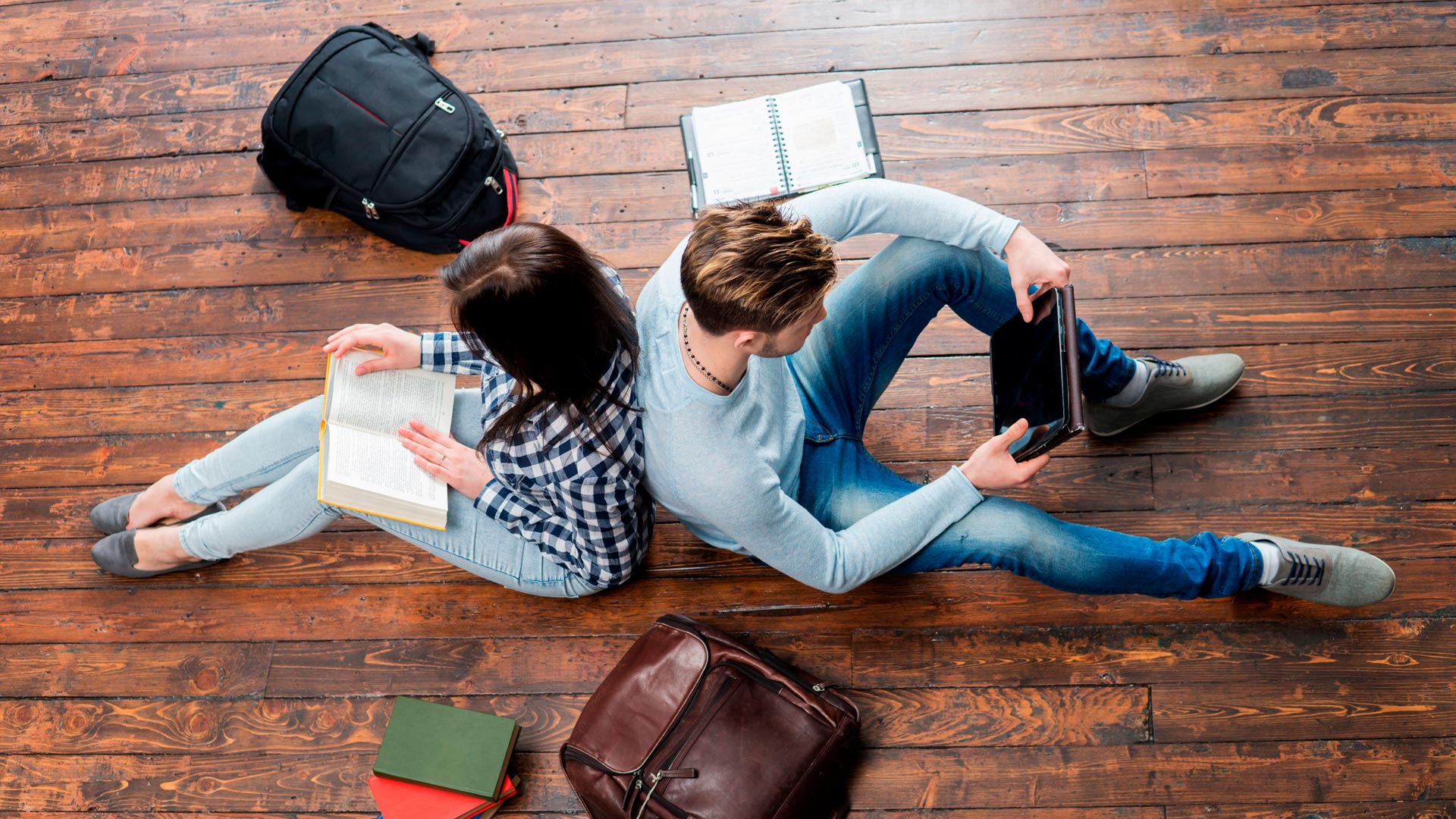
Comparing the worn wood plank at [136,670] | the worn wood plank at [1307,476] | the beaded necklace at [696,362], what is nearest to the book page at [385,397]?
the beaded necklace at [696,362]

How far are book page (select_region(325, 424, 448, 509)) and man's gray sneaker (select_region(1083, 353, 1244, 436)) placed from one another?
4.07 ft

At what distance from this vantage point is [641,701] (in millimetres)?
1648

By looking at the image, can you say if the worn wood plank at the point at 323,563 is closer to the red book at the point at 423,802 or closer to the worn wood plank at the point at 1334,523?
the worn wood plank at the point at 1334,523

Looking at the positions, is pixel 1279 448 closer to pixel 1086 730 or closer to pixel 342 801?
pixel 1086 730

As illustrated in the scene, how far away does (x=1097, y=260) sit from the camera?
204 cm

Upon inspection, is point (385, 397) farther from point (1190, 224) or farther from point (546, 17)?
point (1190, 224)

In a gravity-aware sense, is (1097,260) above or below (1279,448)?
above

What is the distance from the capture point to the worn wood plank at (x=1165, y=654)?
1.78 m

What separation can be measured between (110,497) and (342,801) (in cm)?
88

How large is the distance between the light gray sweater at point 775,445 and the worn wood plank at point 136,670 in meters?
1.07

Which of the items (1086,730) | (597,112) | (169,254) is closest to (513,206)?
(597,112)

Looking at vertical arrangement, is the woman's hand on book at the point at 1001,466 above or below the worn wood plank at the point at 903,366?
above

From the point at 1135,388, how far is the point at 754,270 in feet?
3.19

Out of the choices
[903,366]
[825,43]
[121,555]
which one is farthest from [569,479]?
[825,43]
